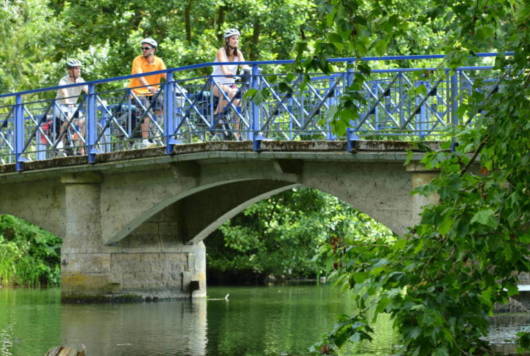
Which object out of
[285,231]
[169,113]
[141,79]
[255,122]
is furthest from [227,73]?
[285,231]

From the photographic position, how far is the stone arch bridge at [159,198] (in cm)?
1731

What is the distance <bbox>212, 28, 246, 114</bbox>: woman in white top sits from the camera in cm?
1822

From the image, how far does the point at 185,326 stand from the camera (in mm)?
17484

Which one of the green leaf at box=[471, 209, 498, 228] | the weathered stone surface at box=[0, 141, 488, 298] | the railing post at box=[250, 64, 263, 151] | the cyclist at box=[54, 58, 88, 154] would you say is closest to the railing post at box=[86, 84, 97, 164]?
the weathered stone surface at box=[0, 141, 488, 298]

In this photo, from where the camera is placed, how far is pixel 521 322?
17172 mm

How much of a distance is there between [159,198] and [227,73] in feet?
10.9

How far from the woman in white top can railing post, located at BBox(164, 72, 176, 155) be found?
0.92 m

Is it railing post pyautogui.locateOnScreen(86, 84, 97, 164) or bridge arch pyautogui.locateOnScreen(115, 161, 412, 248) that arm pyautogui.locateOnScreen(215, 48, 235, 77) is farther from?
railing post pyautogui.locateOnScreen(86, 84, 97, 164)

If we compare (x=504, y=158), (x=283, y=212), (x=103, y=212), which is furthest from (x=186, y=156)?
(x=504, y=158)

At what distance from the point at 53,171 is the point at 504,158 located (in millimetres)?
15006

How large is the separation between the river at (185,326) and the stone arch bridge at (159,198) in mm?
706

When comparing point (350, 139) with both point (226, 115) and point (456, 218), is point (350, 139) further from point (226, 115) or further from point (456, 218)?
point (456, 218)

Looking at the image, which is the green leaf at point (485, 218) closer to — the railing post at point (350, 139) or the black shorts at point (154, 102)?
the railing post at point (350, 139)

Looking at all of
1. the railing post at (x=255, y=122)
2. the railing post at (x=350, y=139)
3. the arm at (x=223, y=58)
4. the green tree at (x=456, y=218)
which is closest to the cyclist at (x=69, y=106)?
the arm at (x=223, y=58)
